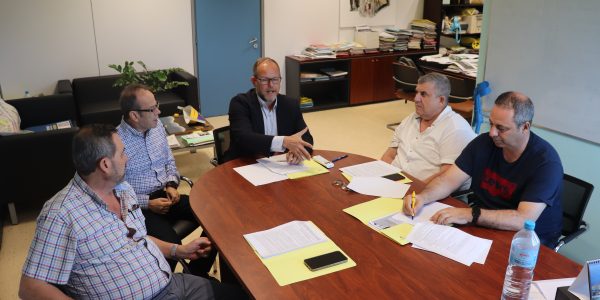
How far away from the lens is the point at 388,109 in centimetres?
691

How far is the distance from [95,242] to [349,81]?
218 inches

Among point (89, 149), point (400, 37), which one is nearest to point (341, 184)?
point (89, 149)

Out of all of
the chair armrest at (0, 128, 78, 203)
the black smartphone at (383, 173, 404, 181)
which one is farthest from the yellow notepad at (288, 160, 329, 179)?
the chair armrest at (0, 128, 78, 203)

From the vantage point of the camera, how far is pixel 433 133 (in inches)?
110

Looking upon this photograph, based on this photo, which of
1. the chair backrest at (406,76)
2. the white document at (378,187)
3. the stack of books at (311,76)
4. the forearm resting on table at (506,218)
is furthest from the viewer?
the stack of books at (311,76)

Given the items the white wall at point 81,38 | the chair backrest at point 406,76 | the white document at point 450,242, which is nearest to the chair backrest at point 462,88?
the chair backrest at point 406,76

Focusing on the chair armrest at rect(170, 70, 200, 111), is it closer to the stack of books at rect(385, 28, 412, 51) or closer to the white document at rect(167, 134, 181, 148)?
the white document at rect(167, 134, 181, 148)

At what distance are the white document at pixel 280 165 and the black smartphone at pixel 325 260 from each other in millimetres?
882

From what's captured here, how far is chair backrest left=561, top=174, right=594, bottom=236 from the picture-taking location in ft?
7.30

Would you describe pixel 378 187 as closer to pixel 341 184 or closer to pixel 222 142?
pixel 341 184

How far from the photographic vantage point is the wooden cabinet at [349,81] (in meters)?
6.69

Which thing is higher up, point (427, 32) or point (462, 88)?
point (427, 32)

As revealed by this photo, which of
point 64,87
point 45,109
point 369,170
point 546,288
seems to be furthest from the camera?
point 64,87

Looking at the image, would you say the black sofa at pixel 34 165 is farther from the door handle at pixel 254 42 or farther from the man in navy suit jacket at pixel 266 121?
the door handle at pixel 254 42
